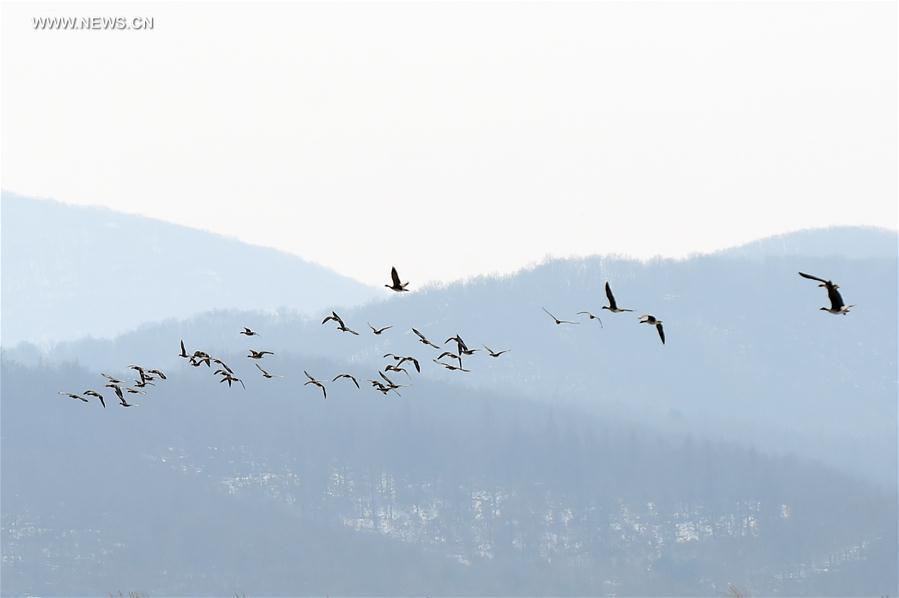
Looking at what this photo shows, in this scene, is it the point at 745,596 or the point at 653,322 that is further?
the point at 653,322

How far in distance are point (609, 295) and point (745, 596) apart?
1223 centimetres

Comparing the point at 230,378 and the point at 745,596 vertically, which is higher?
the point at 230,378

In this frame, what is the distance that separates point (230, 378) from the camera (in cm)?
6806

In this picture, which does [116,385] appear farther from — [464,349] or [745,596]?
[745,596]

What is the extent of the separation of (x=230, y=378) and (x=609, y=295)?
891 inches

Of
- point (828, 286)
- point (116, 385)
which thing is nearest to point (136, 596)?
point (116, 385)

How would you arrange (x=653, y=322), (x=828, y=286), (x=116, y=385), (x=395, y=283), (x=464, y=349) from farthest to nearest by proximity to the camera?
(x=116, y=385) → (x=464, y=349) → (x=395, y=283) → (x=653, y=322) → (x=828, y=286)

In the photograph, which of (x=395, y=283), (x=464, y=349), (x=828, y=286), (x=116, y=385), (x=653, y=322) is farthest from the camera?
(x=116, y=385)

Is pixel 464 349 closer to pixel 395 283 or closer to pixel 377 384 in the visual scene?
pixel 395 283

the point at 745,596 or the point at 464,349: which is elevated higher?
the point at 464,349

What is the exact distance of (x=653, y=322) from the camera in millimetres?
52469

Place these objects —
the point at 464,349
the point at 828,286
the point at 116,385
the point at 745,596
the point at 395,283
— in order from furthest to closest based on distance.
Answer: the point at 116,385 → the point at 464,349 → the point at 395,283 → the point at 745,596 → the point at 828,286

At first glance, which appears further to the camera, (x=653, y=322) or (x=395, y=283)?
(x=395, y=283)

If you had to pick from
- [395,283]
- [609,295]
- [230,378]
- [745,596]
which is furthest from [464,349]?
[745,596]
